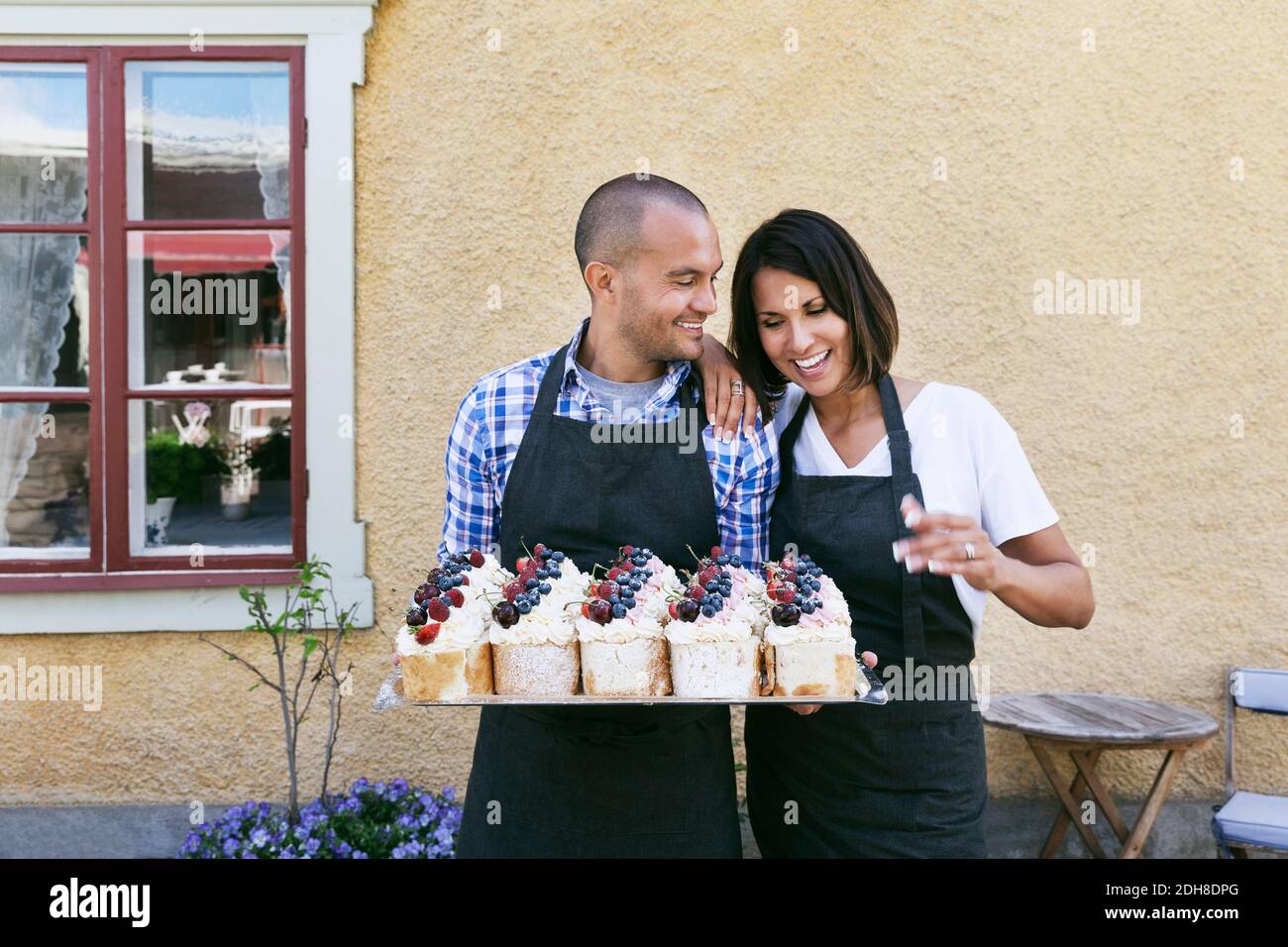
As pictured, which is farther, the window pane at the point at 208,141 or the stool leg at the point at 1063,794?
the window pane at the point at 208,141

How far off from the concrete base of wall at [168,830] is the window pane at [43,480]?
3.14ft

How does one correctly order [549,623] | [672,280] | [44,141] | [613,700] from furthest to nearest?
[44,141]
[672,280]
[549,623]
[613,700]

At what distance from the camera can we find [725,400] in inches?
92.5

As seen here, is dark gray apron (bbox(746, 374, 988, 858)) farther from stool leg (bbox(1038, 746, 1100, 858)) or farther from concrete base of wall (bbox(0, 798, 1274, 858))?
concrete base of wall (bbox(0, 798, 1274, 858))

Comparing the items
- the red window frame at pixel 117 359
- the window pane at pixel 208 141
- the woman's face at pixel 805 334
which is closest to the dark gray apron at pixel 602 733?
the woman's face at pixel 805 334

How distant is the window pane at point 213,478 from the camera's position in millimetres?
3832

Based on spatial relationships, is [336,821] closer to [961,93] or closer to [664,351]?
[664,351]

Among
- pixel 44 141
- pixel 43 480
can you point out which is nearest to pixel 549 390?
pixel 43 480

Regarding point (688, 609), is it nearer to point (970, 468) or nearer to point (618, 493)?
point (618, 493)

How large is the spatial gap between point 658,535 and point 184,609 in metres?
2.20

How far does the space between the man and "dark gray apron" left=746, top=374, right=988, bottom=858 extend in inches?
7.2

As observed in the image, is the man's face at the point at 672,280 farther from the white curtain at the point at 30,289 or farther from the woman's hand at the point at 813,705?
the white curtain at the point at 30,289

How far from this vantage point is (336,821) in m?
3.51

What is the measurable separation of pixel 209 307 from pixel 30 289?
0.66m
